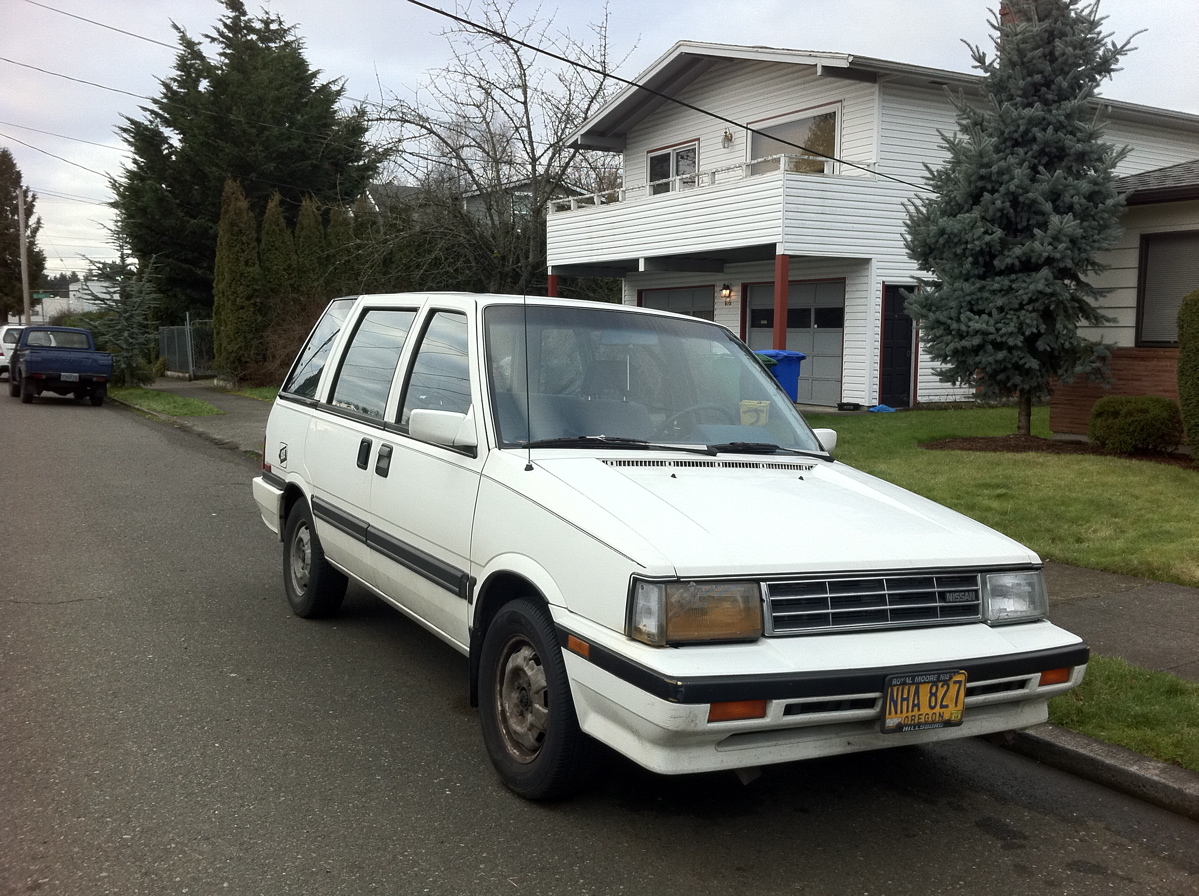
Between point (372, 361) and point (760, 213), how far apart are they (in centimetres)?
1336

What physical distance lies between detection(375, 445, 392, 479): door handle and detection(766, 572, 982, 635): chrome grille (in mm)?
2231

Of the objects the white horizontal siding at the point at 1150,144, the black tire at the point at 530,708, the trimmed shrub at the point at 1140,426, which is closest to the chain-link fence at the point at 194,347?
the white horizontal siding at the point at 1150,144

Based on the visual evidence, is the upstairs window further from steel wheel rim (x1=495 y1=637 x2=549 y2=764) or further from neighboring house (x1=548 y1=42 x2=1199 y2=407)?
steel wheel rim (x1=495 y1=637 x2=549 y2=764)

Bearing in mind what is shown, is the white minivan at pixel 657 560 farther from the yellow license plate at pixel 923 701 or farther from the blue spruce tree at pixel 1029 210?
the blue spruce tree at pixel 1029 210

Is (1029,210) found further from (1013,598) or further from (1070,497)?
(1013,598)

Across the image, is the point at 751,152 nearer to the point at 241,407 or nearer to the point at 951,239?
the point at 951,239

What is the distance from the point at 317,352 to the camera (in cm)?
644

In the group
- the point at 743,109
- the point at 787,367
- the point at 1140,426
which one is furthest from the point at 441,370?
the point at 743,109

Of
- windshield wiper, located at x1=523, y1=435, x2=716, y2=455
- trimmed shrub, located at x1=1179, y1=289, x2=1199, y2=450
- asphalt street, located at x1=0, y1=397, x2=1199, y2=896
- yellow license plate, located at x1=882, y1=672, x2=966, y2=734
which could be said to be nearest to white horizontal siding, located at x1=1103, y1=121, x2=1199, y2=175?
trimmed shrub, located at x1=1179, y1=289, x2=1199, y2=450

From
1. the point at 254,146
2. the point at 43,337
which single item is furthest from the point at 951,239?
the point at 254,146

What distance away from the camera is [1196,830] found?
3.84 m

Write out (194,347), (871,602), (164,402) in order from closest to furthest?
(871,602) < (164,402) < (194,347)

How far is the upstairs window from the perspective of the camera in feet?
75.2

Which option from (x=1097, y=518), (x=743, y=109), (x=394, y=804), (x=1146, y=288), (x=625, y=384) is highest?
(x=743, y=109)
